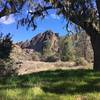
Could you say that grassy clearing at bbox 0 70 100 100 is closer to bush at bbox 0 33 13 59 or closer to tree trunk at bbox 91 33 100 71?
tree trunk at bbox 91 33 100 71

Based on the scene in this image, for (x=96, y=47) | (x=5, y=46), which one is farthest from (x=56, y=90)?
(x=5, y=46)

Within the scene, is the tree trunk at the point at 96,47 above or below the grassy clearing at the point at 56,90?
above

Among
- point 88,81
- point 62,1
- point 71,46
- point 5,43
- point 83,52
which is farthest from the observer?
point 83,52

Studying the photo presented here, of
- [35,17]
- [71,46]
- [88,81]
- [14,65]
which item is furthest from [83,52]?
[88,81]

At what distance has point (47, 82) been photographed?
12.4 meters

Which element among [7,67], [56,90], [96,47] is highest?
[96,47]

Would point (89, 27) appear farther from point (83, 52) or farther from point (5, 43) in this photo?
point (83, 52)

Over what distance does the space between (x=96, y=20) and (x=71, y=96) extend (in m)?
10.2

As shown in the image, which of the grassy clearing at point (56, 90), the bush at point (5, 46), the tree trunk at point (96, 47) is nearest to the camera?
the grassy clearing at point (56, 90)

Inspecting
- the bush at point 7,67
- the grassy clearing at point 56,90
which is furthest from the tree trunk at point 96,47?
the bush at point 7,67

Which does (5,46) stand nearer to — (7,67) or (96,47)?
(7,67)

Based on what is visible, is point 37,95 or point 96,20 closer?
point 37,95

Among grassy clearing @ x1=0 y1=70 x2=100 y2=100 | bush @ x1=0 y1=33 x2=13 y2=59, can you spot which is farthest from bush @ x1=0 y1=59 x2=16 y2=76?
grassy clearing @ x1=0 y1=70 x2=100 y2=100

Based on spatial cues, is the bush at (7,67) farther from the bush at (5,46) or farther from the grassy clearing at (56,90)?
the grassy clearing at (56,90)
